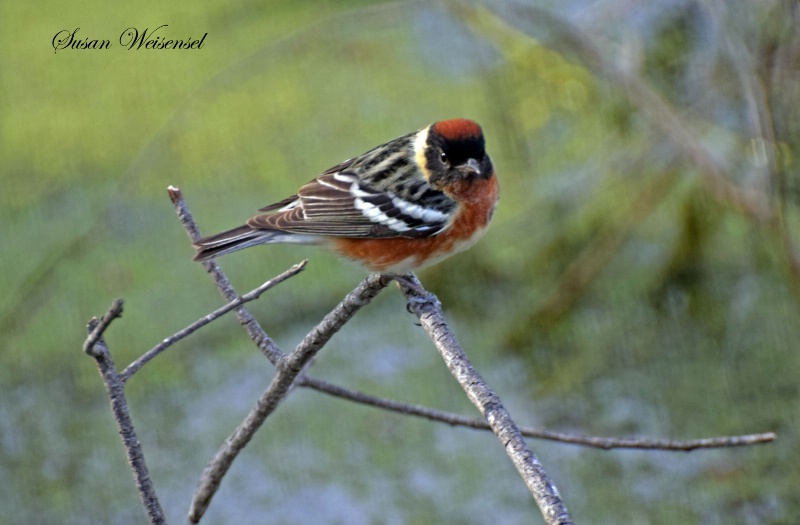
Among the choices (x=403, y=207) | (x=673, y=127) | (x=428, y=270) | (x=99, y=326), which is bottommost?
(x=428, y=270)

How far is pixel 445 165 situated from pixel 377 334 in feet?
3.53

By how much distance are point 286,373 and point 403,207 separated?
578 mm

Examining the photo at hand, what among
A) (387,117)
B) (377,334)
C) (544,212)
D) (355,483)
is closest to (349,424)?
(355,483)

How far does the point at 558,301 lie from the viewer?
118 inches

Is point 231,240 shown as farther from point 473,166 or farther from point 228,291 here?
point 473,166

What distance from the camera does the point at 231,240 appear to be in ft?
5.85

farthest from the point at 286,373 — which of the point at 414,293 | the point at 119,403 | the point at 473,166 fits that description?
the point at 473,166

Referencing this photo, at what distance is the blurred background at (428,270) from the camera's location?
8.04ft

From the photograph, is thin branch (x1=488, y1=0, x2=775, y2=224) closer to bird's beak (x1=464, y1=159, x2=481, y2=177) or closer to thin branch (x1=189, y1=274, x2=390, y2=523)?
bird's beak (x1=464, y1=159, x2=481, y2=177)

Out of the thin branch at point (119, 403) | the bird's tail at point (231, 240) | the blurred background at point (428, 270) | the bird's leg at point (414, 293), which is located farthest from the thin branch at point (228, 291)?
the blurred background at point (428, 270)

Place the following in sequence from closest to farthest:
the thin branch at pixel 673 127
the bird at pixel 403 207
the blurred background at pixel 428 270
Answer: the bird at pixel 403 207 → the blurred background at pixel 428 270 → the thin branch at pixel 673 127

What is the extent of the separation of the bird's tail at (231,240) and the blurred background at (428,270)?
83cm

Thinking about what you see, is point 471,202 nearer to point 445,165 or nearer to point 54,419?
point 445,165

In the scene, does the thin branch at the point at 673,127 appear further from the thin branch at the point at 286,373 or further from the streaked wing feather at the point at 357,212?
the thin branch at the point at 286,373
